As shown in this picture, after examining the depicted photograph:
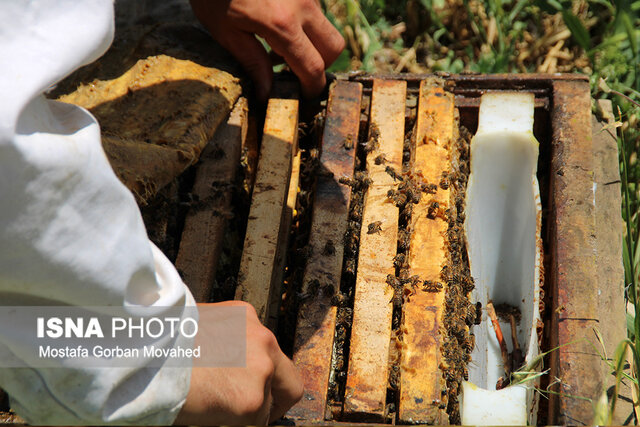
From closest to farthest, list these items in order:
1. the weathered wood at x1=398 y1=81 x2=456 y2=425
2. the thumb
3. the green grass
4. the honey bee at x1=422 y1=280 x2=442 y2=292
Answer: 1. the weathered wood at x1=398 y1=81 x2=456 y2=425
2. the honey bee at x1=422 y1=280 x2=442 y2=292
3. the thumb
4. the green grass

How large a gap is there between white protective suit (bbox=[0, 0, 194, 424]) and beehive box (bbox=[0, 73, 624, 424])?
27.5 inches

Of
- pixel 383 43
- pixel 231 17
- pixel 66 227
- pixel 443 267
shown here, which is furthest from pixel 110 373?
pixel 383 43

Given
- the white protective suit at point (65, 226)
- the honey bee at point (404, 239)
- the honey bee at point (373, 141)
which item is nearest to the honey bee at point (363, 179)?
the honey bee at point (373, 141)

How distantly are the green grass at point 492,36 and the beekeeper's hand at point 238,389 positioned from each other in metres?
2.23

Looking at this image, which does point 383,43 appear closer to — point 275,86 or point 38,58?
point 275,86

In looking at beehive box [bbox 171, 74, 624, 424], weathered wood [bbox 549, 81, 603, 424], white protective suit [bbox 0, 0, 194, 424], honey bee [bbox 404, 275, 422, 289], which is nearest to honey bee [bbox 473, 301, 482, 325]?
beehive box [bbox 171, 74, 624, 424]

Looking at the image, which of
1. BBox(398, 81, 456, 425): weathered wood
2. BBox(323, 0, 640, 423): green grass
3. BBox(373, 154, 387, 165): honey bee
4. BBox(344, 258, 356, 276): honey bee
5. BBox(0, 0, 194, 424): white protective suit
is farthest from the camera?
BBox(323, 0, 640, 423): green grass

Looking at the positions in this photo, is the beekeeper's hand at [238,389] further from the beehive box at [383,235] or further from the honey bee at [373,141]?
the honey bee at [373,141]

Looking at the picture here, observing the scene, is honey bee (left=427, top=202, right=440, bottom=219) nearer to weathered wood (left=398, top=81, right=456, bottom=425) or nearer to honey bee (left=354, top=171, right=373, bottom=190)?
weathered wood (left=398, top=81, right=456, bottom=425)

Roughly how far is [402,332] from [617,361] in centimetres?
64

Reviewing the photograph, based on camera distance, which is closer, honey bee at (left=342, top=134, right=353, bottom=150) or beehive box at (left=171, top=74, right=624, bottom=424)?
beehive box at (left=171, top=74, right=624, bottom=424)

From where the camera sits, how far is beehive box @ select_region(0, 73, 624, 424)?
1.91m

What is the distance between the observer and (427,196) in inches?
89.5

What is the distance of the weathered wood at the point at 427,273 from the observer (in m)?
1.83
